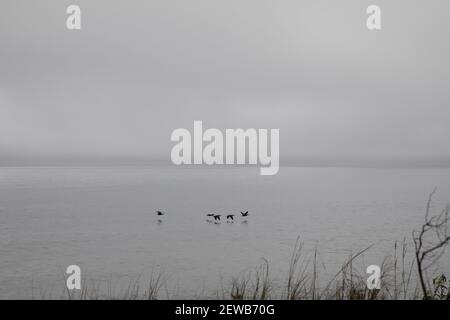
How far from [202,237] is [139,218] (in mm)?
17195

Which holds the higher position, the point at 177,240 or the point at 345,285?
the point at 345,285

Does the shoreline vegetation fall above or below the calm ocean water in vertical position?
above

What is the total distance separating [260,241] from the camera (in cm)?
3619

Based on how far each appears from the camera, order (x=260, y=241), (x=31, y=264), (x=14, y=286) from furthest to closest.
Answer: (x=260, y=241), (x=31, y=264), (x=14, y=286)

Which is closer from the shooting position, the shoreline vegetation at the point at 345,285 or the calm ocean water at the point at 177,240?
the shoreline vegetation at the point at 345,285

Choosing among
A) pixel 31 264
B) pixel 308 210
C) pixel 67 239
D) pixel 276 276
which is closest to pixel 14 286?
pixel 31 264

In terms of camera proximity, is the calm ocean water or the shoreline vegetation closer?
the shoreline vegetation

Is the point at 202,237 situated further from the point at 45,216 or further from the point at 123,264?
the point at 45,216

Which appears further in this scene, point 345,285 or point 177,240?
point 177,240

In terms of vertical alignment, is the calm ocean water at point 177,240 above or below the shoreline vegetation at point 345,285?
below
